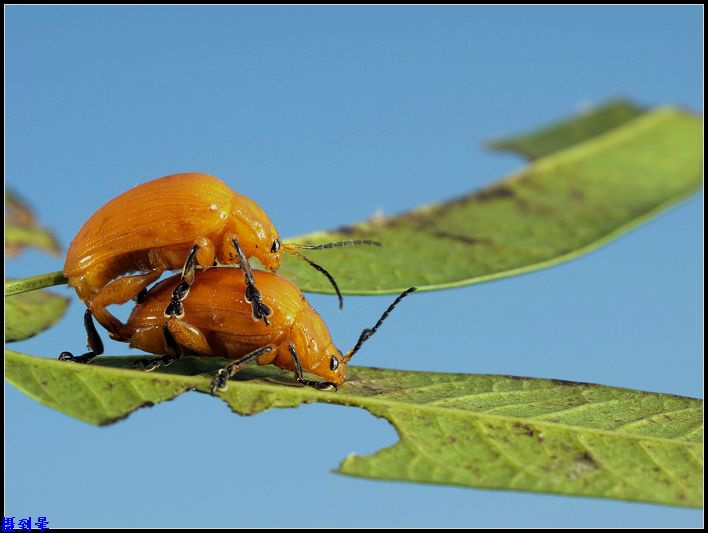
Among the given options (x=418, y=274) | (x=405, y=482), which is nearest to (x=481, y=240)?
(x=418, y=274)

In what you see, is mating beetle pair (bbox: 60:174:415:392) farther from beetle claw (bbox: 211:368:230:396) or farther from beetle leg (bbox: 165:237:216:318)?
beetle claw (bbox: 211:368:230:396)

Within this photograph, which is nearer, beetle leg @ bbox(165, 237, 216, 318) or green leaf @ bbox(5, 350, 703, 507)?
green leaf @ bbox(5, 350, 703, 507)

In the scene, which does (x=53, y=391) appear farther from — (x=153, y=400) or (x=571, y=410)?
(x=571, y=410)

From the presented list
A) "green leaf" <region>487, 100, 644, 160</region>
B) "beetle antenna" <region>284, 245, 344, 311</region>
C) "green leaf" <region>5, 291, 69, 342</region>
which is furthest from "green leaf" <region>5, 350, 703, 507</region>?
"green leaf" <region>487, 100, 644, 160</region>

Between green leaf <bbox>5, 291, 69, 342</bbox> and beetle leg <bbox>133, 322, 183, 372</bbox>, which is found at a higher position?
green leaf <bbox>5, 291, 69, 342</bbox>

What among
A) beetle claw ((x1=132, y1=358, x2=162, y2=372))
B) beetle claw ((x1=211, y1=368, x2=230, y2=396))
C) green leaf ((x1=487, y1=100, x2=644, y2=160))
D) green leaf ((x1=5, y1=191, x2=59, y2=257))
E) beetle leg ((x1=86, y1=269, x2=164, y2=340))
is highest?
green leaf ((x1=487, y1=100, x2=644, y2=160))

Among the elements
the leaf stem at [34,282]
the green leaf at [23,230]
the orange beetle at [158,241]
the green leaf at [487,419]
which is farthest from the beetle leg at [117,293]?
the green leaf at [23,230]

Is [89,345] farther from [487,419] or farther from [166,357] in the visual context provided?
[487,419]

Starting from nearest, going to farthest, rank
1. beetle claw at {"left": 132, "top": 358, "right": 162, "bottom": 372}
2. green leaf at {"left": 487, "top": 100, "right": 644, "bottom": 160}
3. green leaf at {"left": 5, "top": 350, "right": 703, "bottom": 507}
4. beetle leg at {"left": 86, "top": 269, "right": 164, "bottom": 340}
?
1. green leaf at {"left": 5, "top": 350, "right": 703, "bottom": 507}
2. beetle claw at {"left": 132, "top": 358, "right": 162, "bottom": 372}
3. beetle leg at {"left": 86, "top": 269, "right": 164, "bottom": 340}
4. green leaf at {"left": 487, "top": 100, "right": 644, "bottom": 160}

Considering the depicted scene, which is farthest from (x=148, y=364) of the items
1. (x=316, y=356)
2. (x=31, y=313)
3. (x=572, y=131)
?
(x=572, y=131)
